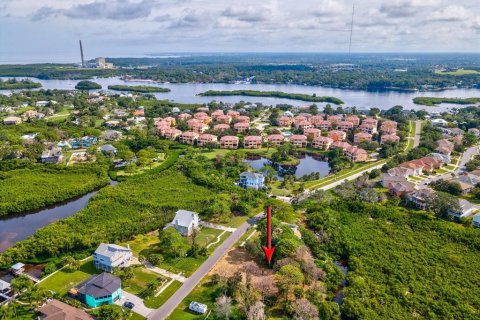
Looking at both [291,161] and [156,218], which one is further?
[291,161]

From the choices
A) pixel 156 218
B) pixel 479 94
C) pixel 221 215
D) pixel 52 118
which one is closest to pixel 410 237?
pixel 221 215

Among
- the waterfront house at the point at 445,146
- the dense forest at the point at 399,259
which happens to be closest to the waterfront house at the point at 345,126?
the waterfront house at the point at 445,146

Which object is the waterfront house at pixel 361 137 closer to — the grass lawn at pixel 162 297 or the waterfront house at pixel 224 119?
the waterfront house at pixel 224 119

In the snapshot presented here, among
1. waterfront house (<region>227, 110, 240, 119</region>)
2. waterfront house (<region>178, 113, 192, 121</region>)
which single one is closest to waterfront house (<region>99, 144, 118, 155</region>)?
waterfront house (<region>178, 113, 192, 121</region>)

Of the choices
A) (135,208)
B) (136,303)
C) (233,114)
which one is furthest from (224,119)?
(136,303)

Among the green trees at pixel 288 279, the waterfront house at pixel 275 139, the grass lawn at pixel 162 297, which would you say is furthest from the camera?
the waterfront house at pixel 275 139

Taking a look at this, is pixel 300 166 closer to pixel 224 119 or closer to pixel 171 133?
pixel 171 133

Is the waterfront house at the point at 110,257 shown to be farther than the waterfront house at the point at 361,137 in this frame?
No

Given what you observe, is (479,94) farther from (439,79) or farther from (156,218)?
(156,218)
